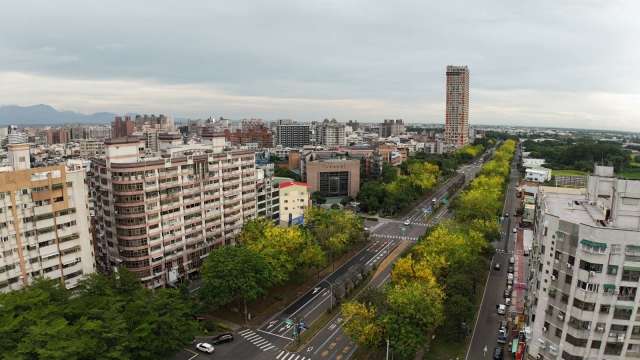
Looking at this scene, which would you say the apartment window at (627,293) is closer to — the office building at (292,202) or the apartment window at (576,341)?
the apartment window at (576,341)

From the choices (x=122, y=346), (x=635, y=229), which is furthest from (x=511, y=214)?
(x=122, y=346)

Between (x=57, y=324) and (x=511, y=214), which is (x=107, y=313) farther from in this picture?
(x=511, y=214)

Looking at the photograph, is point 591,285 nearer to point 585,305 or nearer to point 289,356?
point 585,305

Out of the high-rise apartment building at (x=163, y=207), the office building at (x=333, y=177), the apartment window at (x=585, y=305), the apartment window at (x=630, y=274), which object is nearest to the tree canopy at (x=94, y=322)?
the high-rise apartment building at (x=163, y=207)

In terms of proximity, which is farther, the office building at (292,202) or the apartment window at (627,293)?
the office building at (292,202)

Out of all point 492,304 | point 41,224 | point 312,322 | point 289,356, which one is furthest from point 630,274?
point 41,224

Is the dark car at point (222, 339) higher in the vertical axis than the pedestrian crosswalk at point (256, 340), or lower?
higher

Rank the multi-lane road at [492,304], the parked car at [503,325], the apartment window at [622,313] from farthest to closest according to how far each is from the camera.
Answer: the parked car at [503,325]
the multi-lane road at [492,304]
the apartment window at [622,313]
